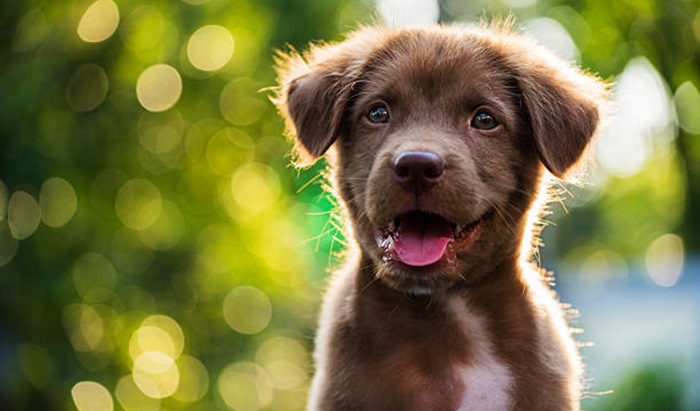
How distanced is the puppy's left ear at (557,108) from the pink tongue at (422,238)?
592 mm

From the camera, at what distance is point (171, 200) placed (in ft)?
56.4

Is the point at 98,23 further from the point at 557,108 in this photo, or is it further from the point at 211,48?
the point at 557,108

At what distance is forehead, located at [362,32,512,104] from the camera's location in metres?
5.01

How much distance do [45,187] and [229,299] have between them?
394 cm

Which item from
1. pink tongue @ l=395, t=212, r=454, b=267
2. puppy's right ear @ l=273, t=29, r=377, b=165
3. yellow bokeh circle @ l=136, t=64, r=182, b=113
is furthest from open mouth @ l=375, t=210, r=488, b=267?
yellow bokeh circle @ l=136, t=64, r=182, b=113

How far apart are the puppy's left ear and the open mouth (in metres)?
0.46

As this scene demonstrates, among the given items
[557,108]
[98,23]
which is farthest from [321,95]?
[98,23]

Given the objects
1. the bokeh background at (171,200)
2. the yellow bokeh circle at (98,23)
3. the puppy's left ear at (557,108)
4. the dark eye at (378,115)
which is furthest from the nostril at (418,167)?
the yellow bokeh circle at (98,23)

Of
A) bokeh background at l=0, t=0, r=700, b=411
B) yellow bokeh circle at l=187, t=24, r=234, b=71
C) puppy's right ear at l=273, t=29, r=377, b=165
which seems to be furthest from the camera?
yellow bokeh circle at l=187, t=24, r=234, b=71

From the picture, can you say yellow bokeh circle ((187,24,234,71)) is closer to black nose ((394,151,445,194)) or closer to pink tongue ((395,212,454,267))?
pink tongue ((395,212,454,267))

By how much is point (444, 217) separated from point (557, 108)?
2.80 feet

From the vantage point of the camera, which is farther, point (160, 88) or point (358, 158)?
point (160, 88)

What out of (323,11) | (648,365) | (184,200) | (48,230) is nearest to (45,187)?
(48,230)

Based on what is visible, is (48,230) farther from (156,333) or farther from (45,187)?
(156,333)
